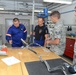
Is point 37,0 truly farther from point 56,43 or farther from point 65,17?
point 56,43

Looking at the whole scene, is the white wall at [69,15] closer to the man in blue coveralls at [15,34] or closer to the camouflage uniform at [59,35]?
the man in blue coveralls at [15,34]

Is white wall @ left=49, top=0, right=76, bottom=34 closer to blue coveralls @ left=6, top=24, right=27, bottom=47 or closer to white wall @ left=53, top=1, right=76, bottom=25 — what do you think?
white wall @ left=53, top=1, right=76, bottom=25

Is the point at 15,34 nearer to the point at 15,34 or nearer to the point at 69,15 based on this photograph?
the point at 15,34

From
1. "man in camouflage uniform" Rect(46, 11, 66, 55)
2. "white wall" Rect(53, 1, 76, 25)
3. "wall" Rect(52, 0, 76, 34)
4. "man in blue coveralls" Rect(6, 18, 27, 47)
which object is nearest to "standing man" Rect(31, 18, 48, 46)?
"man in blue coveralls" Rect(6, 18, 27, 47)

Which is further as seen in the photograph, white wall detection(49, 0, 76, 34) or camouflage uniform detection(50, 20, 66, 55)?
white wall detection(49, 0, 76, 34)

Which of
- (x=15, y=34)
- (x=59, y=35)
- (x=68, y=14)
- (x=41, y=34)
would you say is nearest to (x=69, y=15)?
(x=68, y=14)

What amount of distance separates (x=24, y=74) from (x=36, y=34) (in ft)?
6.59

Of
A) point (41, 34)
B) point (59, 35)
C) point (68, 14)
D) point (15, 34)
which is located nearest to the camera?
point (59, 35)

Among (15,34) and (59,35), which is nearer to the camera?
(59,35)

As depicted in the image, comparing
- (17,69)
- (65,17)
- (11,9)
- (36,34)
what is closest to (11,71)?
(17,69)

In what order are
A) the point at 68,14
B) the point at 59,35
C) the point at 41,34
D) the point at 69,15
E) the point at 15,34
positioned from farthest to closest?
1. the point at 68,14
2. the point at 69,15
3. the point at 15,34
4. the point at 41,34
5. the point at 59,35

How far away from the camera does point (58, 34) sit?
2238 mm

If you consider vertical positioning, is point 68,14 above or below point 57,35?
above

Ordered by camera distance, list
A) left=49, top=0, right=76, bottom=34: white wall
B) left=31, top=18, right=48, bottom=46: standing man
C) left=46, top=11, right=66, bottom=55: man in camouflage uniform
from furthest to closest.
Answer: left=49, top=0, right=76, bottom=34: white wall
left=31, top=18, right=48, bottom=46: standing man
left=46, top=11, right=66, bottom=55: man in camouflage uniform
